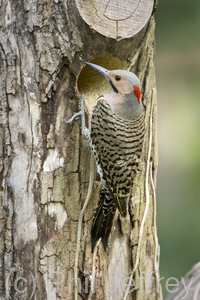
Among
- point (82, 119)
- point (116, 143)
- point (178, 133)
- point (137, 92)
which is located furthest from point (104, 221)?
point (178, 133)

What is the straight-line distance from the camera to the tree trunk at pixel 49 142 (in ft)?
10.1

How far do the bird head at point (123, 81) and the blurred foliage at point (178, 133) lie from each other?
2.25 metres

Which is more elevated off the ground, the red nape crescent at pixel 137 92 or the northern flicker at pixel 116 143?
the red nape crescent at pixel 137 92

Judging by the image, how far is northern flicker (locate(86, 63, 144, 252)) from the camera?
10.5ft

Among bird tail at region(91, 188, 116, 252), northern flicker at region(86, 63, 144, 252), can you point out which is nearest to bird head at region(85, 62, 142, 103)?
northern flicker at region(86, 63, 144, 252)

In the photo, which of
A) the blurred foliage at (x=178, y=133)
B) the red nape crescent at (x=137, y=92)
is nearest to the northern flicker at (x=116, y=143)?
the red nape crescent at (x=137, y=92)

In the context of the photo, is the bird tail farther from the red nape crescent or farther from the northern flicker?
the red nape crescent

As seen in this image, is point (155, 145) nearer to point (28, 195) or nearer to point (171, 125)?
point (28, 195)

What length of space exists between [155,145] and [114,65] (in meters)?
0.56

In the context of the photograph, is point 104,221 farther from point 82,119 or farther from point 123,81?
point 123,81

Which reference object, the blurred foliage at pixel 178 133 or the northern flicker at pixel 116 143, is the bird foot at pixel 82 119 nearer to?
the northern flicker at pixel 116 143

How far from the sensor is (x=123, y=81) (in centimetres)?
334

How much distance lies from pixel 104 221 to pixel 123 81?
828 millimetres

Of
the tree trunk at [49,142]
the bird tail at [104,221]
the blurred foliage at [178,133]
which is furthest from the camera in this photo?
the blurred foliage at [178,133]
